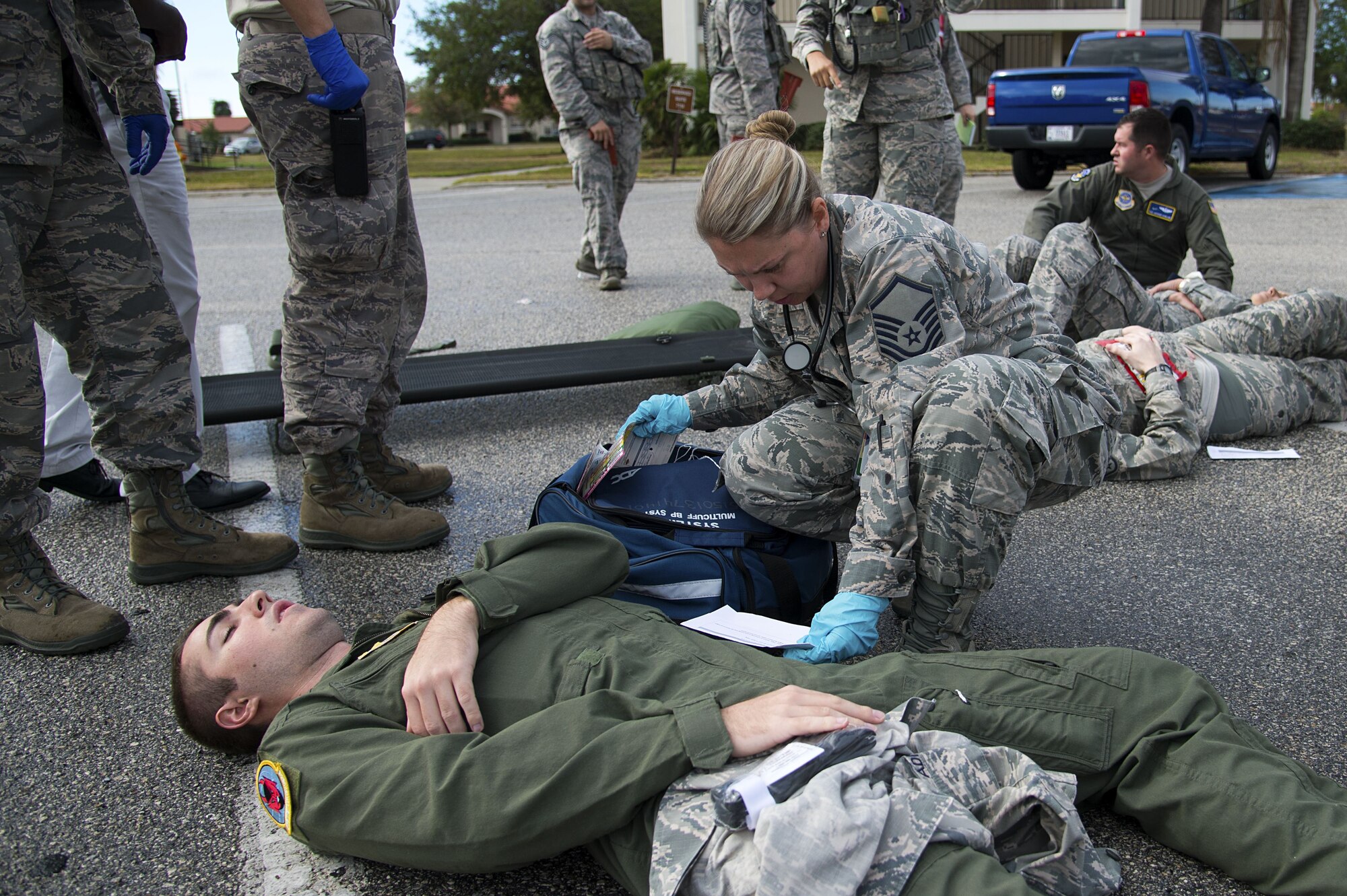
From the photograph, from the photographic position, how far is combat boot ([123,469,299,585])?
9.37 feet

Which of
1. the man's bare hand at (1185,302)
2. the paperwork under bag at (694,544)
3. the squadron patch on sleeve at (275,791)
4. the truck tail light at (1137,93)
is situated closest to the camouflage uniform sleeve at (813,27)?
the man's bare hand at (1185,302)

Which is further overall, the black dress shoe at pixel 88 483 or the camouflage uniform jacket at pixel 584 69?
the camouflage uniform jacket at pixel 584 69

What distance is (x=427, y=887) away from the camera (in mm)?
1758

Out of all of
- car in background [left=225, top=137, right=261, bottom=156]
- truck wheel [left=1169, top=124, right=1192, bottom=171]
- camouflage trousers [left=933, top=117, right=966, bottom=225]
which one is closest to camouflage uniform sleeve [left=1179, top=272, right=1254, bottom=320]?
camouflage trousers [left=933, top=117, right=966, bottom=225]

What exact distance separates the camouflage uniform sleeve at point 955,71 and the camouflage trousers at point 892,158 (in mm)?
696

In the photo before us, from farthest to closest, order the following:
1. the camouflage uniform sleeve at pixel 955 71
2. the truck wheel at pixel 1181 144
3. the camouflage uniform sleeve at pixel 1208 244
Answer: the truck wheel at pixel 1181 144
the camouflage uniform sleeve at pixel 955 71
the camouflage uniform sleeve at pixel 1208 244

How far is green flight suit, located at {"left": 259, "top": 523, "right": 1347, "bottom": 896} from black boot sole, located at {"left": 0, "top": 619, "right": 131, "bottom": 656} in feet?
2.78

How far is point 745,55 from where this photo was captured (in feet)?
21.7

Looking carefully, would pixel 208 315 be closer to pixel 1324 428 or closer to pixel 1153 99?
pixel 1324 428

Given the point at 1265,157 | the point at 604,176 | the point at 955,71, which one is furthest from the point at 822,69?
the point at 1265,157

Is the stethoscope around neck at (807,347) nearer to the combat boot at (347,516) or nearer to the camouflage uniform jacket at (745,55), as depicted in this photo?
the combat boot at (347,516)

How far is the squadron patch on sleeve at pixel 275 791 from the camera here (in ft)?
5.65

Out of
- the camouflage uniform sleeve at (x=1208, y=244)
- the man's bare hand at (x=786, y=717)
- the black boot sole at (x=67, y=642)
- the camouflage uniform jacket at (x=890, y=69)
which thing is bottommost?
Answer: the black boot sole at (x=67, y=642)

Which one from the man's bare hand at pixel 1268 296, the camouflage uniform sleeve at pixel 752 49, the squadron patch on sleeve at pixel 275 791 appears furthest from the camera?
the camouflage uniform sleeve at pixel 752 49
